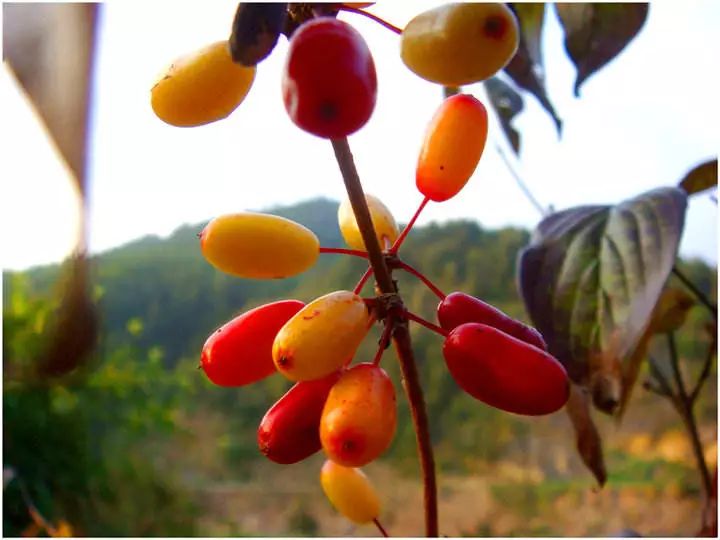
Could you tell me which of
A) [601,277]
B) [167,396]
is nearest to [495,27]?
[601,277]

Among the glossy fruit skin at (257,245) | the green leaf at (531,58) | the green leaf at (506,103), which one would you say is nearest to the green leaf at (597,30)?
the green leaf at (531,58)

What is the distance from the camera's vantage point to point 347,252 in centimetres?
19

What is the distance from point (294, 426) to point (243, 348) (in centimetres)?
3

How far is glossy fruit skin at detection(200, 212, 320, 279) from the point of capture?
0.56ft

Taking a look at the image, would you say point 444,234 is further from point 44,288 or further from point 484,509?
point 44,288

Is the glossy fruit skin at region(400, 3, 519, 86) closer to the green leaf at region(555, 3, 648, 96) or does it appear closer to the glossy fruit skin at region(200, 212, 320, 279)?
the glossy fruit skin at region(200, 212, 320, 279)

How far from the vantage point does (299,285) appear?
0.77 m

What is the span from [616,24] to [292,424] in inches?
11.2

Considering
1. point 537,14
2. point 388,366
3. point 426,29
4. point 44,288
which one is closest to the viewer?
point 426,29

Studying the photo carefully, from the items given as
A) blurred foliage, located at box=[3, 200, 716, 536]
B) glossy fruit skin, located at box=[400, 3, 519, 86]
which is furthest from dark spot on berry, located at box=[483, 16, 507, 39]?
blurred foliage, located at box=[3, 200, 716, 536]

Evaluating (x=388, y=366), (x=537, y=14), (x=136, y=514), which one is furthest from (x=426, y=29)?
(x=136, y=514)

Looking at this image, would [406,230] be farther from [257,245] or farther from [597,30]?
[597,30]

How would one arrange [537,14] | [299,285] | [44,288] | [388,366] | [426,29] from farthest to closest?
[44,288] < [299,285] < [388,366] < [537,14] < [426,29]

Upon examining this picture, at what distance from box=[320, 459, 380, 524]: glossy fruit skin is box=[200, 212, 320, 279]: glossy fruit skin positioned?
0.09 m
